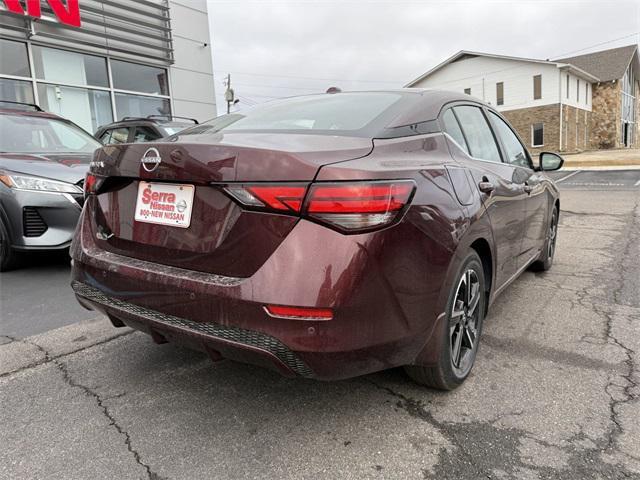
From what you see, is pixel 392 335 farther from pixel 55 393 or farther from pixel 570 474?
pixel 55 393

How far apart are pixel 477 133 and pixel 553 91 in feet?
112

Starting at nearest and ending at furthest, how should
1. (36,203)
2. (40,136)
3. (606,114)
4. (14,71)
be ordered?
(36,203) → (40,136) → (14,71) → (606,114)

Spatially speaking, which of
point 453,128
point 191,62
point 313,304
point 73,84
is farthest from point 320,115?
point 191,62

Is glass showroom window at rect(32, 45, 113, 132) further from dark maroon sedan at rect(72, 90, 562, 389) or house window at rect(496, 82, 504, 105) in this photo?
house window at rect(496, 82, 504, 105)

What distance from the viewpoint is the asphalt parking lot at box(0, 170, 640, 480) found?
1936 mm

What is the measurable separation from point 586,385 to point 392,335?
133 cm

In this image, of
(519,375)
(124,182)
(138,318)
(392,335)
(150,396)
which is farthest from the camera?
(519,375)

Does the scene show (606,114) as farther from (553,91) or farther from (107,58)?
(107,58)

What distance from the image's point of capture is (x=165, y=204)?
210 cm

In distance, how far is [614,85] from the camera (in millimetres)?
38906

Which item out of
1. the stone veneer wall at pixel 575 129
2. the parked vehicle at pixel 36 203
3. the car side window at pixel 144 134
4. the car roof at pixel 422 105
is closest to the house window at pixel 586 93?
the stone veneer wall at pixel 575 129

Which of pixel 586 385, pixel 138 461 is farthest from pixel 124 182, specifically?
pixel 586 385

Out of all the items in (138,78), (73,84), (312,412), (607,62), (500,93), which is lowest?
(312,412)

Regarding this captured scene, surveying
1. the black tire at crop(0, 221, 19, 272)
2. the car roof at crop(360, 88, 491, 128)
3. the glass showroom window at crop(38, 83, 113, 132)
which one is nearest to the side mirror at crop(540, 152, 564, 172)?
the car roof at crop(360, 88, 491, 128)
